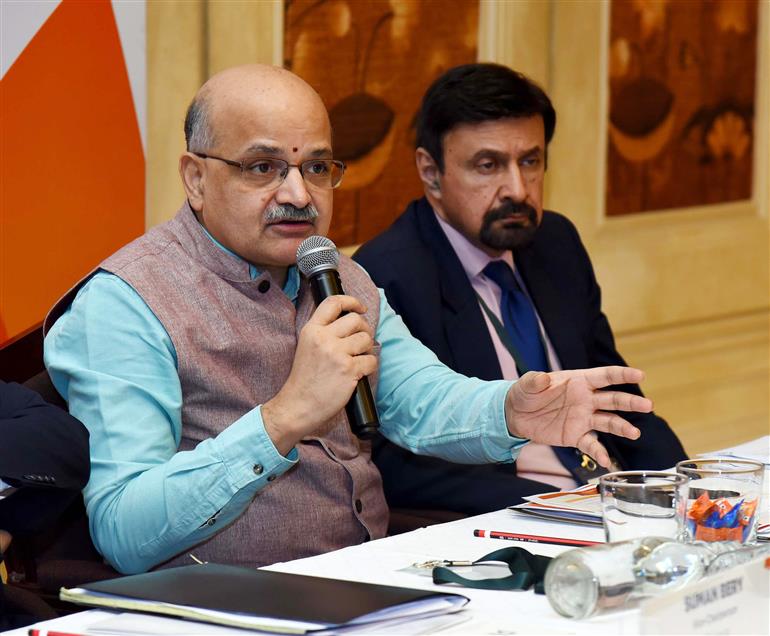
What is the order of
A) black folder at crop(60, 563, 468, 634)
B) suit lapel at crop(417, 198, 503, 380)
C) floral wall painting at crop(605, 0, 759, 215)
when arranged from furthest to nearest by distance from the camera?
floral wall painting at crop(605, 0, 759, 215) < suit lapel at crop(417, 198, 503, 380) < black folder at crop(60, 563, 468, 634)

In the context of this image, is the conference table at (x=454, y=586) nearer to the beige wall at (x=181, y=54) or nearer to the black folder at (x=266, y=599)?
the black folder at (x=266, y=599)

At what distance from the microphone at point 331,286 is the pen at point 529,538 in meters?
0.23

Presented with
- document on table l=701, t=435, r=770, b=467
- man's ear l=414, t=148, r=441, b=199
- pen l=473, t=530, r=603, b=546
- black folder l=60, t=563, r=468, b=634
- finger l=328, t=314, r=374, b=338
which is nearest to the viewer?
black folder l=60, t=563, r=468, b=634

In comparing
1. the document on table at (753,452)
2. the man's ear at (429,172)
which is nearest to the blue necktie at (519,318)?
the man's ear at (429,172)

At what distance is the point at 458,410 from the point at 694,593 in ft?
3.56

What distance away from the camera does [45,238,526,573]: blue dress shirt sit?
200cm

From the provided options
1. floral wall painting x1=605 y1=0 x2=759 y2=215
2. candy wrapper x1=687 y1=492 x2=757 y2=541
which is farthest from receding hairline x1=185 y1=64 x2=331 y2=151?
floral wall painting x1=605 y1=0 x2=759 y2=215

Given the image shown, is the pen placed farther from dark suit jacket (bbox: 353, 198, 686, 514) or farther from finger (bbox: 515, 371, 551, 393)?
dark suit jacket (bbox: 353, 198, 686, 514)

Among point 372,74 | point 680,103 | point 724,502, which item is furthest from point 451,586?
point 680,103

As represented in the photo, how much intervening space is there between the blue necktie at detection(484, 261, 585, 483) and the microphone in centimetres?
97

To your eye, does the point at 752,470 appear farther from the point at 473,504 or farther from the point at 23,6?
the point at 23,6

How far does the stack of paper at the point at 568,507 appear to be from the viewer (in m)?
1.98

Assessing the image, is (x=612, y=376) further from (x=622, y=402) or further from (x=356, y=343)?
(x=356, y=343)

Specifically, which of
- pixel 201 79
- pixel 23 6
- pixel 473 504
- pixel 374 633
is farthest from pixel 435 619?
pixel 201 79
